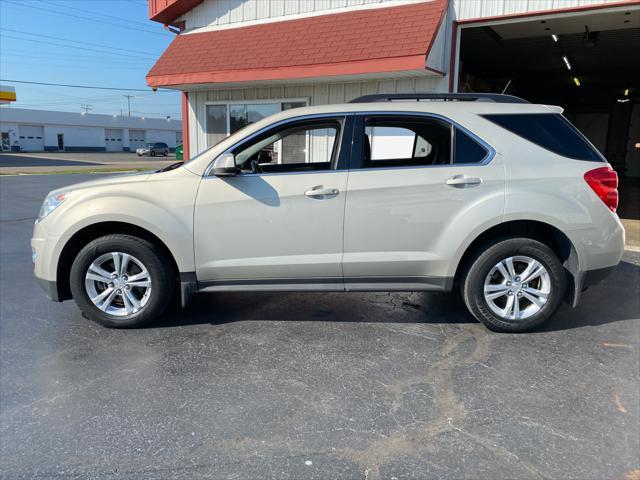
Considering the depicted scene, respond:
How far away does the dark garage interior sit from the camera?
1110cm

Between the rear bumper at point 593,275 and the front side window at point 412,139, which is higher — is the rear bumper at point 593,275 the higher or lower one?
the lower one

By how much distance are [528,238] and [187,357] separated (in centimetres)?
296

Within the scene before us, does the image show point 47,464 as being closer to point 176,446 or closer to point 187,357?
point 176,446

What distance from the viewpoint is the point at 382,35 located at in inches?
332

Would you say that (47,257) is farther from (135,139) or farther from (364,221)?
(135,139)

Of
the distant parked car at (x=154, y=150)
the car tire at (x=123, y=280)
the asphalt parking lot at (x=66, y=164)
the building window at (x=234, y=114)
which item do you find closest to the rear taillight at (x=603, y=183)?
the car tire at (x=123, y=280)

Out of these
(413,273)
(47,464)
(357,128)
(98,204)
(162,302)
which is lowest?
(47,464)

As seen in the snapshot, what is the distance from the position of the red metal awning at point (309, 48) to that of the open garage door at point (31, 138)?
63.0 m

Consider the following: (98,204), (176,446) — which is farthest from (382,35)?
(176,446)

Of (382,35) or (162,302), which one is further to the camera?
(382,35)

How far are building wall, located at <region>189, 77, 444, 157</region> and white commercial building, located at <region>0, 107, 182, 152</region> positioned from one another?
60.6 m

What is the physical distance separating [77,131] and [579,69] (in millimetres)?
66210

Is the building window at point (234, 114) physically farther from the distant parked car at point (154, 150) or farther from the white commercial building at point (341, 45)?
the distant parked car at point (154, 150)

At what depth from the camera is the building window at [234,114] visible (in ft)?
35.1
